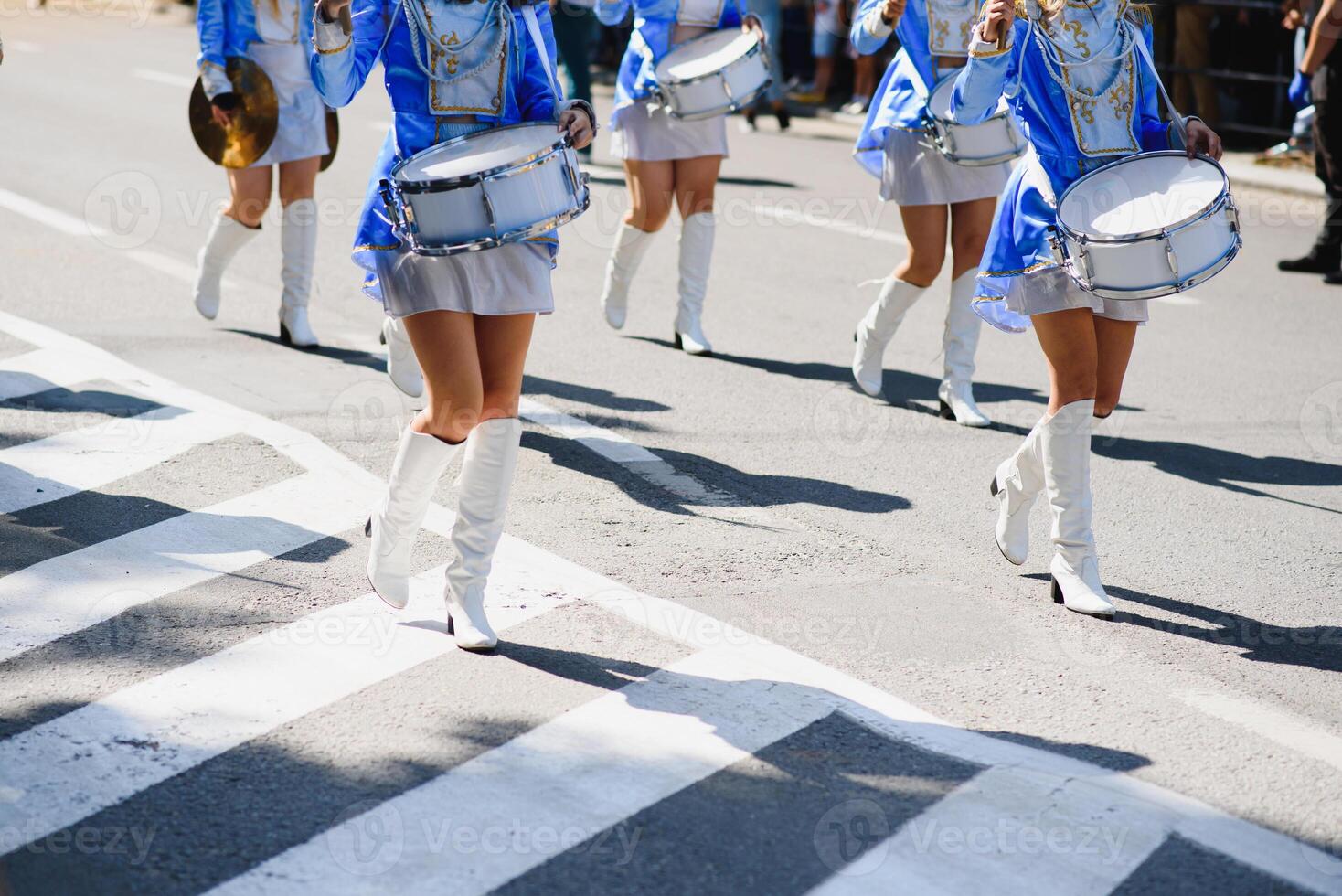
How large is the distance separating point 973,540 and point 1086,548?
0.64 m

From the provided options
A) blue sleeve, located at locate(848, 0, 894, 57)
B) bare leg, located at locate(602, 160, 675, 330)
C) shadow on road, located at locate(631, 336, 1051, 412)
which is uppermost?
blue sleeve, located at locate(848, 0, 894, 57)

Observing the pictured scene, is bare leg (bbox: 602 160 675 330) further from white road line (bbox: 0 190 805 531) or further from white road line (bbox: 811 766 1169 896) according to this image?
white road line (bbox: 811 766 1169 896)

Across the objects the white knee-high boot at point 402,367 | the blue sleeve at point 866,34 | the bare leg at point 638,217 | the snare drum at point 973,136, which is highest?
the blue sleeve at point 866,34

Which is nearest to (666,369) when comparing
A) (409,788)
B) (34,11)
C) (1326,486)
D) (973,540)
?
(973,540)

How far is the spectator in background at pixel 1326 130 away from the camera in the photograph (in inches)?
373

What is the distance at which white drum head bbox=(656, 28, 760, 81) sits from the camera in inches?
288

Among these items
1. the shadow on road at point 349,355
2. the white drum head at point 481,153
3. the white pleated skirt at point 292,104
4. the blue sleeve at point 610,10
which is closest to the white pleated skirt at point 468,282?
the white drum head at point 481,153

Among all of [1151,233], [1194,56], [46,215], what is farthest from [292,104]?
[1194,56]

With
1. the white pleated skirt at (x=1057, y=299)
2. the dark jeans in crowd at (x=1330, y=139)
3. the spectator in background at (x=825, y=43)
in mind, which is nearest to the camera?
the white pleated skirt at (x=1057, y=299)

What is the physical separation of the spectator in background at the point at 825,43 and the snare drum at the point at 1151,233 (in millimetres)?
12938

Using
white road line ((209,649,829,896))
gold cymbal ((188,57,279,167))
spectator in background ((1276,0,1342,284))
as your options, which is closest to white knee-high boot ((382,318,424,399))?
gold cymbal ((188,57,279,167))

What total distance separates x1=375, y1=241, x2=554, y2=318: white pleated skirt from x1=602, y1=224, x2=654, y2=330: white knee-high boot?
355cm

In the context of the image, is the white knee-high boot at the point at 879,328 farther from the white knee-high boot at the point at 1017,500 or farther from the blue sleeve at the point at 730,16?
the white knee-high boot at the point at 1017,500

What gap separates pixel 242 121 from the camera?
285 inches
